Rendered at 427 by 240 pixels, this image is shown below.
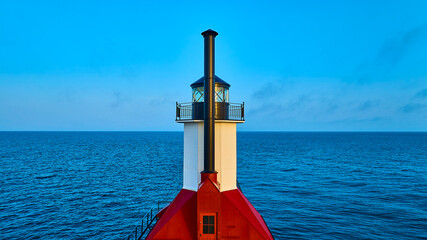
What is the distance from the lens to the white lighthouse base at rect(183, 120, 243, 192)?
1386 cm

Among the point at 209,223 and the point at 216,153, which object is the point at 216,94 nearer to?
the point at 216,153

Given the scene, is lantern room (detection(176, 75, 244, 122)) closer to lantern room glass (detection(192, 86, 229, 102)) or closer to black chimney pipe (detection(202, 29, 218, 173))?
lantern room glass (detection(192, 86, 229, 102))

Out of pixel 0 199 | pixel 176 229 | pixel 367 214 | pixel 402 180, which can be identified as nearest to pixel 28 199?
pixel 0 199

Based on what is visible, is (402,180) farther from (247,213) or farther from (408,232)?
(247,213)

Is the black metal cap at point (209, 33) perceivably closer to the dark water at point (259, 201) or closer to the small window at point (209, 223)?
the small window at point (209, 223)

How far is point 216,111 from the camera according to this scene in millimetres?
13906

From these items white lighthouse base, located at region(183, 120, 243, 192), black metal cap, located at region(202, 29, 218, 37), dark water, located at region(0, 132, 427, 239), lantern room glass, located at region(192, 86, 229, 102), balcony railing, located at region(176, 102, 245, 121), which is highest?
black metal cap, located at region(202, 29, 218, 37)

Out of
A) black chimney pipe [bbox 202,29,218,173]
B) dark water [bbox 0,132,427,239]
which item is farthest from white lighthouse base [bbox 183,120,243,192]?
dark water [bbox 0,132,427,239]

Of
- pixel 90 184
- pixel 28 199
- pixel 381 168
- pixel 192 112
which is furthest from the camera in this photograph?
pixel 381 168

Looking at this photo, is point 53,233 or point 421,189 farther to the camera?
point 421,189

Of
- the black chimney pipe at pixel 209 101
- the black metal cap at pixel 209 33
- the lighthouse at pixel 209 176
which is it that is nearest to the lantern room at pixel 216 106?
the lighthouse at pixel 209 176

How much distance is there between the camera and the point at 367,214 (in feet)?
86.2

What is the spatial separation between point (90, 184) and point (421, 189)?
176ft

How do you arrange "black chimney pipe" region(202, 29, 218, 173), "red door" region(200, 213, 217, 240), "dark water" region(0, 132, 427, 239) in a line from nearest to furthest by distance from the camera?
"red door" region(200, 213, 217, 240) → "black chimney pipe" region(202, 29, 218, 173) → "dark water" region(0, 132, 427, 239)
